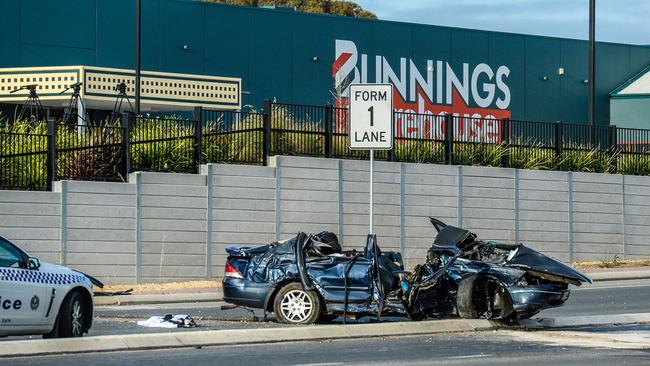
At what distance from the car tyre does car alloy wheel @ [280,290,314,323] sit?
2124 millimetres

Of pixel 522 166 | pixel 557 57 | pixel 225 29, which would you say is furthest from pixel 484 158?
pixel 557 57

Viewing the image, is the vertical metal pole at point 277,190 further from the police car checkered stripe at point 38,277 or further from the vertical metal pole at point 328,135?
the police car checkered stripe at point 38,277

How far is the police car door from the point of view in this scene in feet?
46.9

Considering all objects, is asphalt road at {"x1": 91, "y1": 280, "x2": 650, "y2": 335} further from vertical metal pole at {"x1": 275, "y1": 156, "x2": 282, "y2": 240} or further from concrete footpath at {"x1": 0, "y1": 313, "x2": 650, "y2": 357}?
vertical metal pole at {"x1": 275, "y1": 156, "x2": 282, "y2": 240}

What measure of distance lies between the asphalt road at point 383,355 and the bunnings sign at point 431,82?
86.2 feet

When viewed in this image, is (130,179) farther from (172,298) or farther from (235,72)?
(235,72)

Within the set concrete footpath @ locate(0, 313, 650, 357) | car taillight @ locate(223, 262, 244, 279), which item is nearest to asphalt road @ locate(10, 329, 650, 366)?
concrete footpath @ locate(0, 313, 650, 357)

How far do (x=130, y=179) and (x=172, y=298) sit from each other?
153 inches

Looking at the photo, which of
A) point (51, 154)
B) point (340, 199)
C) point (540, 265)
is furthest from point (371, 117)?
point (51, 154)

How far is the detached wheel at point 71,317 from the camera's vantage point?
15.3m

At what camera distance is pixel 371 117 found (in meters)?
21.5

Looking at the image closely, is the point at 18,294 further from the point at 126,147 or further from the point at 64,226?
the point at 126,147

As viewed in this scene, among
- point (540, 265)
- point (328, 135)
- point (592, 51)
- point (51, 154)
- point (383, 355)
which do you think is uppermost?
point (592, 51)

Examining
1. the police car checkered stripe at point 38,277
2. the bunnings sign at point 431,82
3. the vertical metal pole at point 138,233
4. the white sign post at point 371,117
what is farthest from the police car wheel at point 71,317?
the bunnings sign at point 431,82
